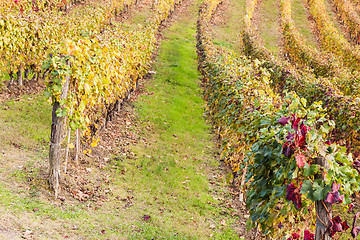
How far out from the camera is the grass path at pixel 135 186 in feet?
14.9

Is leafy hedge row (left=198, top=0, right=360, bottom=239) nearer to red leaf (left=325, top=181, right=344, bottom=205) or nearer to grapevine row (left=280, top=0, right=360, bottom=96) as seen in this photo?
red leaf (left=325, top=181, right=344, bottom=205)

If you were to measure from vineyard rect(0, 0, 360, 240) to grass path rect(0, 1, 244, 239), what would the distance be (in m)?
0.03

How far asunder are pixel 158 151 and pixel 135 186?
2.15 m

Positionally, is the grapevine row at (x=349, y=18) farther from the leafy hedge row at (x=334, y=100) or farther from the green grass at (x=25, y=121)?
the green grass at (x=25, y=121)

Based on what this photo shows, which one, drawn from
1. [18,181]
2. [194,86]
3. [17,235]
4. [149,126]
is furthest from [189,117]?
[17,235]

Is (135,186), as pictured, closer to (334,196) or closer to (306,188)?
(306,188)

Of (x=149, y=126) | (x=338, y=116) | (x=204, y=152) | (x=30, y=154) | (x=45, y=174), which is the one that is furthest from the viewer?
(x=149, y=126)

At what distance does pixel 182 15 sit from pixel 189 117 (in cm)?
2075

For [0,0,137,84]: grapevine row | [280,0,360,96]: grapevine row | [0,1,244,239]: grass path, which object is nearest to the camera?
[0,1,244,239]: grass path

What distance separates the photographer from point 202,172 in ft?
26.1

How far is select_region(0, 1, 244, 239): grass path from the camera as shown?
14.9ft

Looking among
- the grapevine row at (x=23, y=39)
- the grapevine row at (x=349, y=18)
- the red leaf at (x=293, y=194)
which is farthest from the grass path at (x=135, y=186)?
the grapevine row at (x=349, y=18)

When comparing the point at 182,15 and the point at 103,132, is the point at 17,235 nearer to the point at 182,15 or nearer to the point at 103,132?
the point at 103,132

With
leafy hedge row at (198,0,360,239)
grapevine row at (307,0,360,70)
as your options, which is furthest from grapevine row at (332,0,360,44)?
leafy hedge row at (198,0,360,239)
